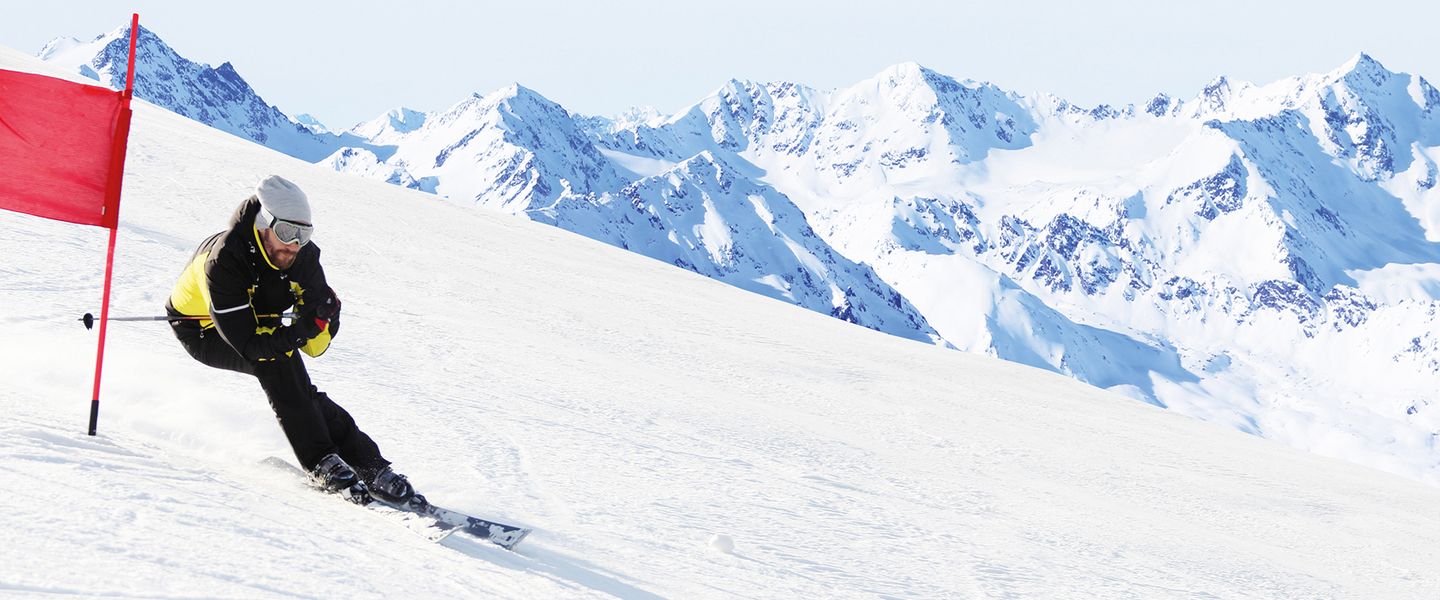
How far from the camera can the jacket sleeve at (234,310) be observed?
493cm

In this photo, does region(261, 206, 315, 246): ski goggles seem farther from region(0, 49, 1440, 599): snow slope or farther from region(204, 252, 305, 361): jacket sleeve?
region(0, 49, 1440, 599): snow slope

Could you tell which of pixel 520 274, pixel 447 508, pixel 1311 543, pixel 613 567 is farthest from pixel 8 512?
pixel 520 274

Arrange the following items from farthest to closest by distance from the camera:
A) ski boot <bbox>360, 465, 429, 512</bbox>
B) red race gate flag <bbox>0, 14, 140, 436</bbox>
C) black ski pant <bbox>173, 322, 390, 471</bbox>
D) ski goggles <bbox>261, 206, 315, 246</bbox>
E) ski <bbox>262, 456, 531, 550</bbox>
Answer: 1. red race gate flag <bbox>0, 14, 140, 436</bbox>
2. black ski pant <bbox>173, 322, 390, 471</bbox>
3. ski boot <bbox>360, 465, 429, 512</bbox>
4. ski goggles <bbox>261, 206, 315, 246</bbox>
5. ski <bbox>262, 456, 531, 550</bbox>

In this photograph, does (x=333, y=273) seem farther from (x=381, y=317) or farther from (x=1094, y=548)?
(x=1094, y=548)

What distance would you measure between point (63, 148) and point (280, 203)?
181 centimetres

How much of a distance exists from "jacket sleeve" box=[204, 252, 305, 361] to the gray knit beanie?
22cm

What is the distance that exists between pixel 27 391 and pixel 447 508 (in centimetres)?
249

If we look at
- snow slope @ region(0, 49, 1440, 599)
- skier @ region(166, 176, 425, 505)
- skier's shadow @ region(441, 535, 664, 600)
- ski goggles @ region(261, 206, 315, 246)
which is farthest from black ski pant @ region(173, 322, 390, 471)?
skier's shadow @ region(441, 535, 664, 600)

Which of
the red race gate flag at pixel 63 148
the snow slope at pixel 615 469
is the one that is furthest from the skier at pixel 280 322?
the red race gate flag at pixel 63 148

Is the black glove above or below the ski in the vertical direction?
above

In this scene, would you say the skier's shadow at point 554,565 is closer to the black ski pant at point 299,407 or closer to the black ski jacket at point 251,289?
the black ski pant at point 299,407

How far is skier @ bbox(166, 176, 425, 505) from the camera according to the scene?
4953 mm

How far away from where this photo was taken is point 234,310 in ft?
16.3

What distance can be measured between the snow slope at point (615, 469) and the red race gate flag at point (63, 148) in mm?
975
